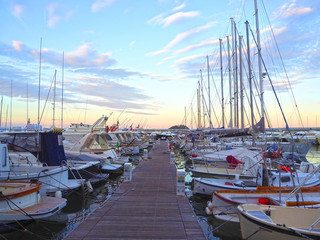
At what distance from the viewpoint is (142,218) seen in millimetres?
10039

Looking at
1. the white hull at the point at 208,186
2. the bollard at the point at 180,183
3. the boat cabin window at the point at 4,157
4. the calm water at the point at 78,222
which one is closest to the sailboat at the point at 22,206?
the calm water at the point at 78,222

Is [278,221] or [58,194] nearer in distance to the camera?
[278,221]

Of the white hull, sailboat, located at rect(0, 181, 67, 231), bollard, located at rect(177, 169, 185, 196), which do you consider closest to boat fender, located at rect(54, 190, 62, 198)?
sailboat, located at rect(0, 181, 67, 231)

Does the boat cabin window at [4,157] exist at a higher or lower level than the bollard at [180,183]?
higher

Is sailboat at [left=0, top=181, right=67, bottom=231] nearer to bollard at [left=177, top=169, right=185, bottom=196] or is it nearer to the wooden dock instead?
the wooden dock

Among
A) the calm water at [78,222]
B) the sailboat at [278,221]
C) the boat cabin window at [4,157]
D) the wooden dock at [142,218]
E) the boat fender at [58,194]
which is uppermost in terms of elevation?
the boat cabin window at [4,157]

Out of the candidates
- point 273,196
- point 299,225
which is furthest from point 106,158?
point 299,225

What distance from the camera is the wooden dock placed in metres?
8.48

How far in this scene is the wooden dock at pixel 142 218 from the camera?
27.8 feet

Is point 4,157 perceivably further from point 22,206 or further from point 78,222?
point 78,222

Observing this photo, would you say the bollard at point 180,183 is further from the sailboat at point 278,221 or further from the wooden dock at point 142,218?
the sailboat at point 278,221

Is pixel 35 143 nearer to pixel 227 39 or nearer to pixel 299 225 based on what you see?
pixel 299 225

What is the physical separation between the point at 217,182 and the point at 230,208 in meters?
4.42

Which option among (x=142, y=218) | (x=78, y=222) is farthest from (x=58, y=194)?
(x=142, y=218)
